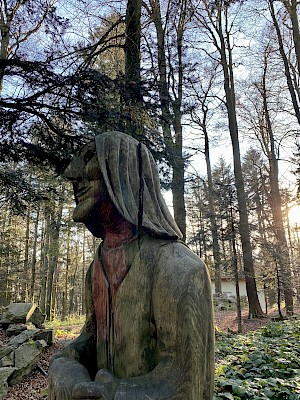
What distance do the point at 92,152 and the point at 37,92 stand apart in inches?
189

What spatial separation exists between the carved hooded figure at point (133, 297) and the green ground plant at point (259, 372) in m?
3.30

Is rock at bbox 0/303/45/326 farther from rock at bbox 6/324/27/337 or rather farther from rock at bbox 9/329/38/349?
rock at bbox 9/329/38/349

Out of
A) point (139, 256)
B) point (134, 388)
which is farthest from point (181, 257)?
point (134, 388)

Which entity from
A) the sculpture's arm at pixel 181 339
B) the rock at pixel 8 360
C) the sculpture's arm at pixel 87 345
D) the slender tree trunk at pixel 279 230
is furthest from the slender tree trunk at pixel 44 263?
the sculpture's arm at pixel 181 339

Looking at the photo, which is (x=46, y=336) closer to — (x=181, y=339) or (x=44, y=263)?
(x=181, y=339)

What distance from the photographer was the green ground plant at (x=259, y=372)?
438cm

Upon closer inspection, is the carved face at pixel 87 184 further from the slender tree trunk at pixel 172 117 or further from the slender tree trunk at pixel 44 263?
the slender tree trunk at pixel 44 263

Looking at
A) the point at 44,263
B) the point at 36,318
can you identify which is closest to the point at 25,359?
the point at 36,318

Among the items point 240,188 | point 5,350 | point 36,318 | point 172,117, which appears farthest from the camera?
point 240,188

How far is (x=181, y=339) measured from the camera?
1342 millimetres

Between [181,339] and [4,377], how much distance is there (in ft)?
24.6

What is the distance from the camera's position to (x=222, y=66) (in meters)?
17.8

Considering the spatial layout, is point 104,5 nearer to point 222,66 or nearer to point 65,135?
point 65,135

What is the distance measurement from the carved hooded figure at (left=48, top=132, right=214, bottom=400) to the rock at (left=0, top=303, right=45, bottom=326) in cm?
1031
